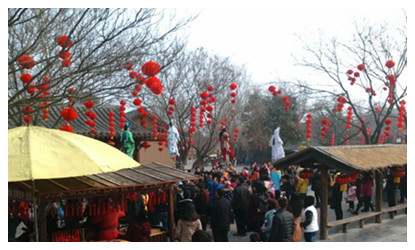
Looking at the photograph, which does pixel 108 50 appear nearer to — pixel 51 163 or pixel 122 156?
pixel 122 156

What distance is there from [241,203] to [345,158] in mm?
2832

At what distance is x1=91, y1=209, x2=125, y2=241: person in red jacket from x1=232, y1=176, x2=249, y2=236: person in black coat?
10.9 feet

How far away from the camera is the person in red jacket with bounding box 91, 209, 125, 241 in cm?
726

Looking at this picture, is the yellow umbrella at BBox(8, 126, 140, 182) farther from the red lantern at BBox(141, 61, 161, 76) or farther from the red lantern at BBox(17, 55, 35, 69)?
the red lantern at BBox(141, 61, 161, 76)

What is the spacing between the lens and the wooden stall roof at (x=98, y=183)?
6.12m

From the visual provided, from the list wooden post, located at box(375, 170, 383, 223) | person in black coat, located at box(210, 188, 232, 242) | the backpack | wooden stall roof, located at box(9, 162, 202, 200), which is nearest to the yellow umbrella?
wooden stall roof, located at box(9, 162, 202, 200)

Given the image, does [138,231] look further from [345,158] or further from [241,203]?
[345,158]

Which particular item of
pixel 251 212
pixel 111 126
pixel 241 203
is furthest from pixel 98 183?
pixel 111 126

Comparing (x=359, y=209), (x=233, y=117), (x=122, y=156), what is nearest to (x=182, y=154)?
(x=233, y=117)

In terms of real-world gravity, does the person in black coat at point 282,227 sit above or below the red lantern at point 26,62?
below

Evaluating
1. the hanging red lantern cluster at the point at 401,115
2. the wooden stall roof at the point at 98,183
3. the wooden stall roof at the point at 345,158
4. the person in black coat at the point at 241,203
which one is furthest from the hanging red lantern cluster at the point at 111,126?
the hanging red lantern cluster at the point at 401,115

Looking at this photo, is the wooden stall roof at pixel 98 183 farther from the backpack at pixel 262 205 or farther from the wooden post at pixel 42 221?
the backpack at pixel 262 205

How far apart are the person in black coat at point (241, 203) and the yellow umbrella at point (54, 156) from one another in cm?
457

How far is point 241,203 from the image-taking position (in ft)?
31.1
